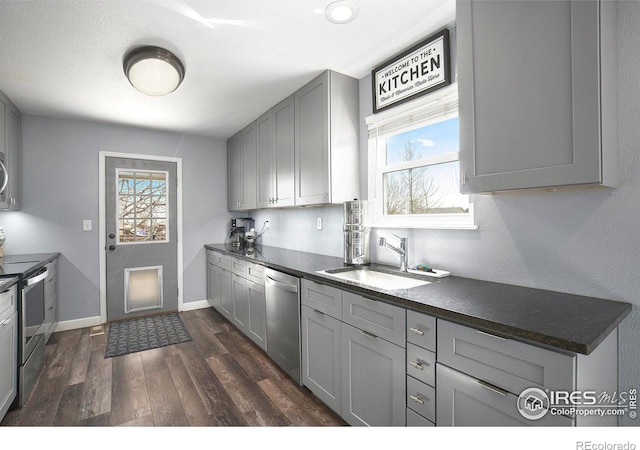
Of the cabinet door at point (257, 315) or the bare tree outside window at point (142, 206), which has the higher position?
the bare tree outside window at point (142, 206)

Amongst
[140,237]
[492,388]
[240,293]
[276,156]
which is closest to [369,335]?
[492,388]

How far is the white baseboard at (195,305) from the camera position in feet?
14.3

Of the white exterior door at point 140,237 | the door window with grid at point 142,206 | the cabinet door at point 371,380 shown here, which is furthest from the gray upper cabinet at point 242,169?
the cabinet door at point 371,380

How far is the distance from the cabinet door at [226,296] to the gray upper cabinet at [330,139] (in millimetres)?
1516

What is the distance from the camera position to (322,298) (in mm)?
2020

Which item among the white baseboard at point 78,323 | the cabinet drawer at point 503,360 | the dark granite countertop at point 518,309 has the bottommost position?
the white baseboard at point 78,323

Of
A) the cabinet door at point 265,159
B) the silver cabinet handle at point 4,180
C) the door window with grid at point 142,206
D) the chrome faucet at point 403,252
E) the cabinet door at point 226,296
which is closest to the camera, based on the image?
→ the chrome faucet at point 403,252

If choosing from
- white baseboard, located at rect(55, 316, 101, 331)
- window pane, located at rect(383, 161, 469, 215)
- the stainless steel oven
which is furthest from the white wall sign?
white baseboard, located at rect(55, 316, 101, 331)

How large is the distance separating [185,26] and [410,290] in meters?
2.06

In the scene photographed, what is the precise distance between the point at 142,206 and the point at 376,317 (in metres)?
3.66

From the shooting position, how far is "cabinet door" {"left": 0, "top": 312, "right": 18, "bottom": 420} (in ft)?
6.24

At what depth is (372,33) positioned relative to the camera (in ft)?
6.75

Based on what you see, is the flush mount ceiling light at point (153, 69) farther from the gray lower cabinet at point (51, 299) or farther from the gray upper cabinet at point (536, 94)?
the gray lower cabinet at point (51, 299)
